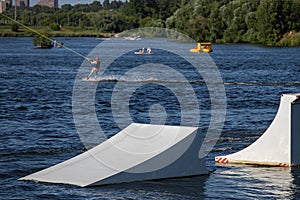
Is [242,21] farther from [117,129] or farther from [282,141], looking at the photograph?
[282,141]

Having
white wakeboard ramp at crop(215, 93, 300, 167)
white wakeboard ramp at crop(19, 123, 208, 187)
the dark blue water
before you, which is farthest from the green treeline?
white wakeboard ramp at crop(19, 123, 208, 187)

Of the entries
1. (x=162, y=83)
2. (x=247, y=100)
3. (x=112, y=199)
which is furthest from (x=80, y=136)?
(x=162, y=83)

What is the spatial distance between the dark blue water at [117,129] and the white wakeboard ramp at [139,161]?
0.22 metres

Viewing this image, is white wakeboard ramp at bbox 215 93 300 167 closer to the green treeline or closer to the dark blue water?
the dark blue water

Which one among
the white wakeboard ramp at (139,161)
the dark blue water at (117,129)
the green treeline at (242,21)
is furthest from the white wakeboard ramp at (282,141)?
the green treeline at (242,21)

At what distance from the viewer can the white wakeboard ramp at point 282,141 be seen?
1838cm

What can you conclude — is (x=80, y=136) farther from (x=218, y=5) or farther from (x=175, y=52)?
(x=218, y=5)

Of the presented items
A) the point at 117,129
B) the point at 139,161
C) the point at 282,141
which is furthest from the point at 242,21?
the point at 139,161

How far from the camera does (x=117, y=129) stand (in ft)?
86.8

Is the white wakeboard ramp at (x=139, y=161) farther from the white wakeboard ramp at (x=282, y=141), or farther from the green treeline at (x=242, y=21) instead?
the green treeline at (x=242, y=21)

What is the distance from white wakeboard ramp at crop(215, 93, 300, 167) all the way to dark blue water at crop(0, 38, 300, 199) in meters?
0.34

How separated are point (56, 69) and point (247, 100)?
1173 inches

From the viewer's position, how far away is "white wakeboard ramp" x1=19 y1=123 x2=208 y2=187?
1636 centimetres

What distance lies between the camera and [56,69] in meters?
64.7
